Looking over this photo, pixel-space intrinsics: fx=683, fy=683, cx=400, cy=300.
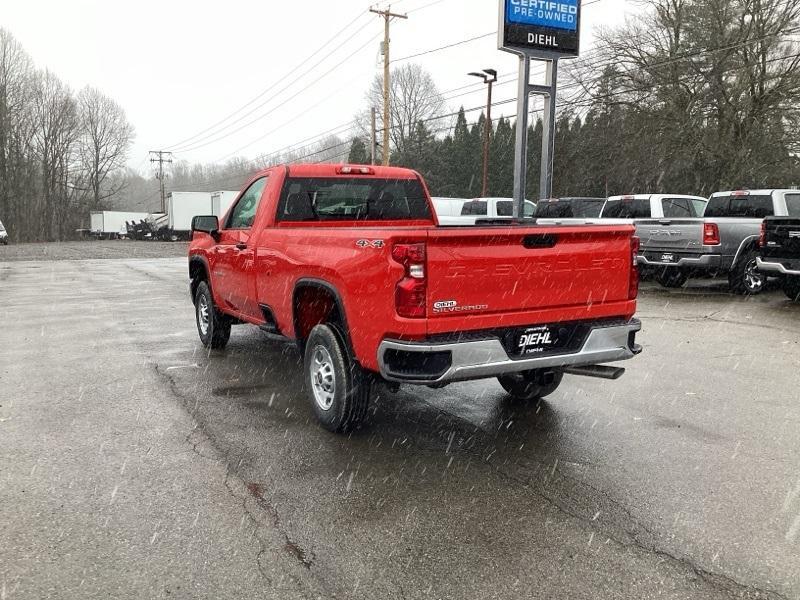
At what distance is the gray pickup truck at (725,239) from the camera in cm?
1291

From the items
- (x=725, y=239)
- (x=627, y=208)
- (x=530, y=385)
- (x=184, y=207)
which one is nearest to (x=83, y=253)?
(x=184, y=207)

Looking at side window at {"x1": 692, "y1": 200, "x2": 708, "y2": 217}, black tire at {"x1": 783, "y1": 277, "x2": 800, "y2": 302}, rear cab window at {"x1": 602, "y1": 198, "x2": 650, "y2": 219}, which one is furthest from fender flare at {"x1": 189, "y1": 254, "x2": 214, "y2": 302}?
side window at {"x1": 692, "y1": 200, "x2": 708, "y2": 217}

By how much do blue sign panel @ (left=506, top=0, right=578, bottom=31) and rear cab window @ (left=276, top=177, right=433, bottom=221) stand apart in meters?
7.44

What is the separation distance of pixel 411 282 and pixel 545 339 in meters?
1.06

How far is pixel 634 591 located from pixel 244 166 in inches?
4073

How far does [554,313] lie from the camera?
4.39 m

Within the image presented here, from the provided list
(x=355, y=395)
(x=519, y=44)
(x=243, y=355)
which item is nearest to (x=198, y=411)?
(x=355, y=395)

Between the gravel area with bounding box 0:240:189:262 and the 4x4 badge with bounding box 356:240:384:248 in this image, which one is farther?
the gravel area with bounding box 0:240:189:262

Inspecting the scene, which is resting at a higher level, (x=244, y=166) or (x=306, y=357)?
(x=244, y=166)

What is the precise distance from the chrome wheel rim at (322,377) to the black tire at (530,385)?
1.53m

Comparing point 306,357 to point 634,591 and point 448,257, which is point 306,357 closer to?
point 448,257

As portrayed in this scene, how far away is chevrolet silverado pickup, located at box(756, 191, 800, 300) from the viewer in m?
10.8

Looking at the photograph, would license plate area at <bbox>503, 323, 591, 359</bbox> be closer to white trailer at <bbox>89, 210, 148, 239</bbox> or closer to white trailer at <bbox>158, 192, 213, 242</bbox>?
white trailer at <bbox>158, 192, 213, 242</bbox>

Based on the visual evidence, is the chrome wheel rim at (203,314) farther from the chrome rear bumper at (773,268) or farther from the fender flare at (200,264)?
the chrome rear bumper at (773,268)
